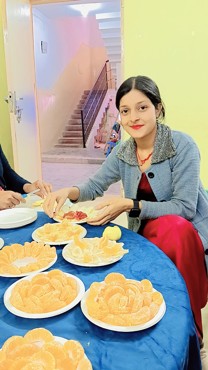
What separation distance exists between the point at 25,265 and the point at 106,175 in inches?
31.4

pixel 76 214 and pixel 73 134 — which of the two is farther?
pixel 73 134

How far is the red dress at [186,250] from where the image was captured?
4.28 feet

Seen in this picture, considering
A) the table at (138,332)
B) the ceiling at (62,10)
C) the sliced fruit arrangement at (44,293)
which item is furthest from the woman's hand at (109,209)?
the ceiling at (62,10)

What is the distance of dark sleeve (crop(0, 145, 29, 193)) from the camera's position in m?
2.11

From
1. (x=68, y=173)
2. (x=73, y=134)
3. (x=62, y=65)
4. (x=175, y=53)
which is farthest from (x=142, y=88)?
(x=62, y=65)

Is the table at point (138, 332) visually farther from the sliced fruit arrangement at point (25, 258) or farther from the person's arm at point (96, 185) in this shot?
the person's arm at point (96, 185)

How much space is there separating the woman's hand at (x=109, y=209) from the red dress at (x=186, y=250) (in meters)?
0.15

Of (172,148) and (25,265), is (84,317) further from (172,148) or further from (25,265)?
(172,148)

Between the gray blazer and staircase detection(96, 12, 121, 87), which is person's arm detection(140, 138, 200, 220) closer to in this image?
the gray blazer

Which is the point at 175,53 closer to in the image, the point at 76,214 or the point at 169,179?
the point at 169,179

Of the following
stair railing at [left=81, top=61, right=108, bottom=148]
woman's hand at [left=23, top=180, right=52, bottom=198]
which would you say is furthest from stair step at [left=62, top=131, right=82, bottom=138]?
woman's hand at [left=23, top=180, right=52, bottom=198]

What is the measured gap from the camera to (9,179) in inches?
85.0

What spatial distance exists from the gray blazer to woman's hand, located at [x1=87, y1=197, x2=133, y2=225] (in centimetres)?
8

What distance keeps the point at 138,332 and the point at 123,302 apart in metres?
0.07
